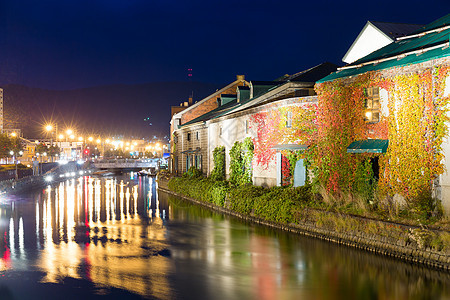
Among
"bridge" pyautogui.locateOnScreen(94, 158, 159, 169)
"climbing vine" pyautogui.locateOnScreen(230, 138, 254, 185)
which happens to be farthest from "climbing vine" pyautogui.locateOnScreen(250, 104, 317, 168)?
"bridge" pyautogui.locateOnScreen(94, 158, 159, 169)

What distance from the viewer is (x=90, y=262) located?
16750 millimetres

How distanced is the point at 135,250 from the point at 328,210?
8.56 metres

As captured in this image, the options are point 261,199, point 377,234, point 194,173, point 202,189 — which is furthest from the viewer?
point 194,173

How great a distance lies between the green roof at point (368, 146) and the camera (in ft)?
68.7

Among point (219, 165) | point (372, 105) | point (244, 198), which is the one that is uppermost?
point (372, 105)

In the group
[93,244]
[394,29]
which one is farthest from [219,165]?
[93,244]

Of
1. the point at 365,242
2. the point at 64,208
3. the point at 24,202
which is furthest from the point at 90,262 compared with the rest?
the point at 24,202

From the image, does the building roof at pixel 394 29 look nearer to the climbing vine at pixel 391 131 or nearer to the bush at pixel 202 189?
the climbing vine at pixel 391 131

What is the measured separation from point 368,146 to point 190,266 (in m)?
10.2

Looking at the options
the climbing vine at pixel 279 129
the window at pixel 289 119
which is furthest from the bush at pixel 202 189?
the window at pixel 289 119

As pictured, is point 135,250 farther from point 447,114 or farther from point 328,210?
point 447,114

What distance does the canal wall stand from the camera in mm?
15383

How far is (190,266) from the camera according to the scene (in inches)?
653

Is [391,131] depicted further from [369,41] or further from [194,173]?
[194,173]
